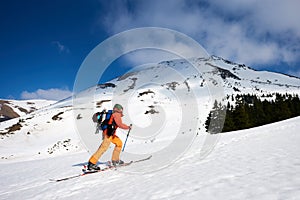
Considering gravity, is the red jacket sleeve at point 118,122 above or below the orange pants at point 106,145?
above

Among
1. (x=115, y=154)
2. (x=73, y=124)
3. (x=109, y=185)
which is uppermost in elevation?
(x=73, y=124)

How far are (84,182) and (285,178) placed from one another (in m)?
6.29

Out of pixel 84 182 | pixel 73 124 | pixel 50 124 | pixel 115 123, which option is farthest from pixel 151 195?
pixel 50 124

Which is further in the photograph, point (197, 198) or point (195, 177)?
Answer: point (195, 177)

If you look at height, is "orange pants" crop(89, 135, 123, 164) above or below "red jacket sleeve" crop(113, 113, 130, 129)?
below

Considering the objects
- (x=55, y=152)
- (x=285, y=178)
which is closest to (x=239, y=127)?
(x=55, y=152)

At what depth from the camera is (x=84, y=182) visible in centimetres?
780

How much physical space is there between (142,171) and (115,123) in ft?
7.17

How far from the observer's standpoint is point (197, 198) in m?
4.36

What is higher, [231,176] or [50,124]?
[50,124]

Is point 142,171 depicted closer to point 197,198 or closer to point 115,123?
point 115,123

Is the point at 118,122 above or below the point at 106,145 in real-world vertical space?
above

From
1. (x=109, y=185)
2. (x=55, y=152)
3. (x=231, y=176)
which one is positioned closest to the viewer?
(x=231, y=176)

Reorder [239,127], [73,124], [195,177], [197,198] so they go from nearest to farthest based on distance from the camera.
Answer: [197,198]
[195,177]
[239,127]
[73,124]
